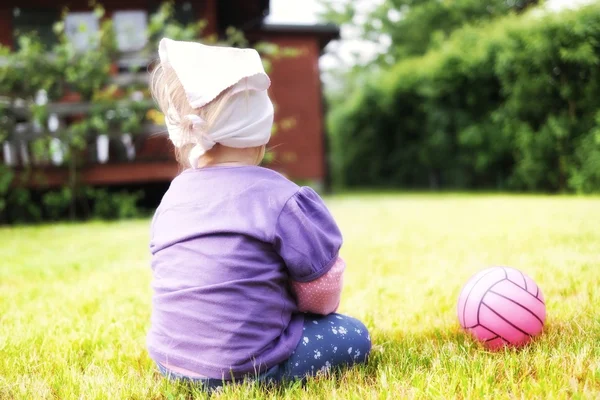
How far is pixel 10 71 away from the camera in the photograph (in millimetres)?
8789

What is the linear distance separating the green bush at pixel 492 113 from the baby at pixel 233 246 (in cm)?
991

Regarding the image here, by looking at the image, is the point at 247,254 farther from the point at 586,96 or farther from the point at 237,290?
the point at 586,96

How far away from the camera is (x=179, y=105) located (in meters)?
2.10

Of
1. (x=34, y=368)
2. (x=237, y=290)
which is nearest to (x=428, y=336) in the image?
(x=237, y=290)

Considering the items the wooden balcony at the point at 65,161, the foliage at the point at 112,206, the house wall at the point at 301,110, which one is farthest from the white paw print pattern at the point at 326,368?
the house wall at the point at 301,110

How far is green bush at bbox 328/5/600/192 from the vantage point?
11055 millimetres

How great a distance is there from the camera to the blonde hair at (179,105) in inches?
78.0

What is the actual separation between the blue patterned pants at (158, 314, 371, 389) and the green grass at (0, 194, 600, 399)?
0.19ft

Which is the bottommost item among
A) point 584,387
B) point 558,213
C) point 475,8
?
point 558,213

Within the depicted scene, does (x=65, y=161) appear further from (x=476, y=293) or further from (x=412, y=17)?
(x=412, y=17)

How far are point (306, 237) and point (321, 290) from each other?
0.22m

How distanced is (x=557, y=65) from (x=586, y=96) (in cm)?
84

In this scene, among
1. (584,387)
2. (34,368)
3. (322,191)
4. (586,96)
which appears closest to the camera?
(584,387)

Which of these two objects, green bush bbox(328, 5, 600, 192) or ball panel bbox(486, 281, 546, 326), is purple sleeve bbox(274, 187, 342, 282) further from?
green bush bbox(328, 5, 600, 192)
